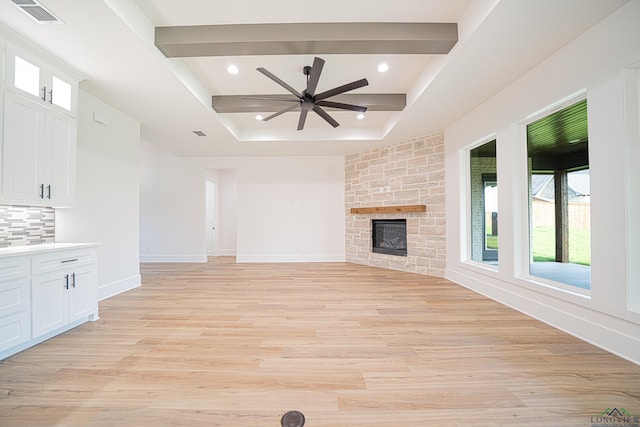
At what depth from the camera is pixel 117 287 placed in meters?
3.63

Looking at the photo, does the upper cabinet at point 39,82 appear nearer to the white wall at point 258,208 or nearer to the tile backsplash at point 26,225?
the tile backsplash at point 26,225

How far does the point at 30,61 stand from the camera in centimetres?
229

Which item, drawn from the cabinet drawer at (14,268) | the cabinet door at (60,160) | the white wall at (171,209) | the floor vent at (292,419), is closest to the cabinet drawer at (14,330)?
the cabinet drawer at (14,268)

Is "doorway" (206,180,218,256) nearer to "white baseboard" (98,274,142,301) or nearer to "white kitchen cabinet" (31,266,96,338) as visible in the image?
"white baseboard" (98,274,142,301)

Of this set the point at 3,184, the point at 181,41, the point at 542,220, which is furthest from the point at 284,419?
the point at 542,220

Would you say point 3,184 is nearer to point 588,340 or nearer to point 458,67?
point 458,67

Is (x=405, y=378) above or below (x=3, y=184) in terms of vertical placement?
below

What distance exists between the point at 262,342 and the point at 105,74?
3311mm

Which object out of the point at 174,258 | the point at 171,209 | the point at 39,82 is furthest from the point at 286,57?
the point at 174,258

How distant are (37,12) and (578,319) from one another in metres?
5.17

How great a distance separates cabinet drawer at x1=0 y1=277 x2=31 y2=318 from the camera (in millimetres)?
1886

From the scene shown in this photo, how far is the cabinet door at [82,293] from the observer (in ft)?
7.92

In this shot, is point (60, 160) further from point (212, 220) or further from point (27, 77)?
point (212, 220)

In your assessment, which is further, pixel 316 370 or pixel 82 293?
pixel 82 293
